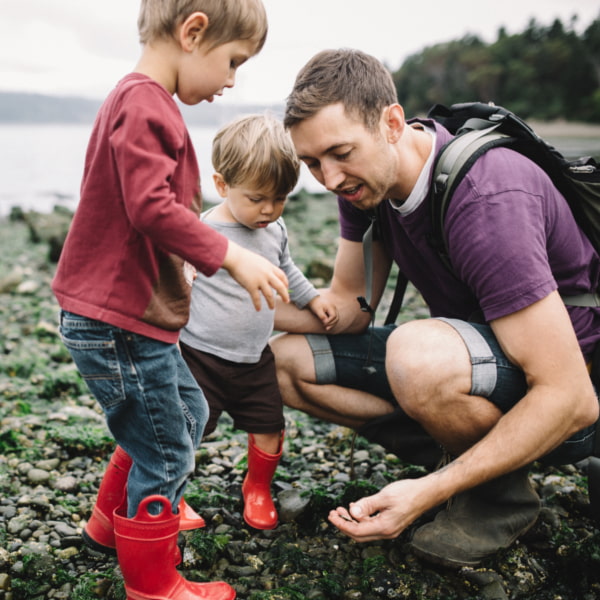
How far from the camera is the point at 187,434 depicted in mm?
2076

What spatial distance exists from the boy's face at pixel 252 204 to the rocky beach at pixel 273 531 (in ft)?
3.83

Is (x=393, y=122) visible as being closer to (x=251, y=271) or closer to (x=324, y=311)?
(x=324, y=311)

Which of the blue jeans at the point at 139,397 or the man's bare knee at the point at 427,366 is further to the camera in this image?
the man's bare knee at the point at 427,366

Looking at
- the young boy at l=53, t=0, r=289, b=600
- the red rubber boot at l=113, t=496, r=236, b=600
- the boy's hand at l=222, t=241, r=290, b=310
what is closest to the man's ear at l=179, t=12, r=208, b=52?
the young boy at l=53, t=0, r=289, b=600

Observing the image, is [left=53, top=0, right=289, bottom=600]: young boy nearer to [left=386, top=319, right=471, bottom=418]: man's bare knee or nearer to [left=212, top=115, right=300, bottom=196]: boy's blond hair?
[left=212, top=115, right=300, bottom=196]: boy's blond hair

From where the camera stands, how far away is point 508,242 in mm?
2219

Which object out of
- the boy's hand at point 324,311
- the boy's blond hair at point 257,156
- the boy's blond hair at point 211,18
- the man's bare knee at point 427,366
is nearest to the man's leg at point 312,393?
the boy's hand at point 324,311

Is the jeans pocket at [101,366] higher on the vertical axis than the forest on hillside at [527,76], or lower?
lower

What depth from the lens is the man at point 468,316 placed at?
7.27ft

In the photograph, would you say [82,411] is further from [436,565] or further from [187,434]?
[436,565]

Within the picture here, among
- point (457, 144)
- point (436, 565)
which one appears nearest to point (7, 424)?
point (436, 565)

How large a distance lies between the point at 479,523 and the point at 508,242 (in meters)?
1.11

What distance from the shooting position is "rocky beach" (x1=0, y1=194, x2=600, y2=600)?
2270 millimetres

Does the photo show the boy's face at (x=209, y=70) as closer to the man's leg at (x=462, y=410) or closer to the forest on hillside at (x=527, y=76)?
the man's leg at (x=462, y=410)
